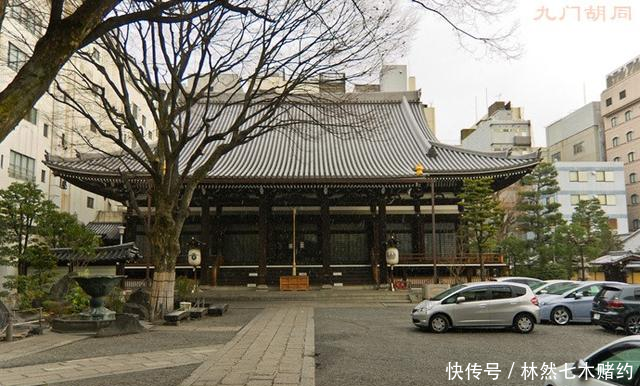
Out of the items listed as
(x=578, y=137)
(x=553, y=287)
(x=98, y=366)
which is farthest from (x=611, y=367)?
(x=578, y=137)

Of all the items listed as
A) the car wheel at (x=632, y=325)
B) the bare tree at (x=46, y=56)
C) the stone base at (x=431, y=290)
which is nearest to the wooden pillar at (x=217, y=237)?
the stone base at (x=431, y=290)

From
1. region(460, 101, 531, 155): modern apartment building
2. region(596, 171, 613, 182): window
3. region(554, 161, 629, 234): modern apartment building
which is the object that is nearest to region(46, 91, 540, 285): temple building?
region(554, 161, 629, 234): modern apartment building

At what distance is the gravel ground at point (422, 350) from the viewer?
7582 millimetres

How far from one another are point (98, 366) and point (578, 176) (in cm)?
5307

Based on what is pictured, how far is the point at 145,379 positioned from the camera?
7.27 m

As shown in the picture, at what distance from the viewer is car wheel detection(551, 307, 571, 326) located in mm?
15230

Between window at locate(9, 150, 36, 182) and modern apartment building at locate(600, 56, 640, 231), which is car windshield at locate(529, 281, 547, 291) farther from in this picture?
modern apartment building at locate(600, 56, 640, 231)

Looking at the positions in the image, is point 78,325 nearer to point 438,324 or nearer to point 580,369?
point 438,324

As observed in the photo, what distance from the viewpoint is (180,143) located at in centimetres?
1437

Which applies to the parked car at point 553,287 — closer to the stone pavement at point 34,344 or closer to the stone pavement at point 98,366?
the stone pavement at point 98,366

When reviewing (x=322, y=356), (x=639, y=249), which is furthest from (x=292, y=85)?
(x=639, y=249)

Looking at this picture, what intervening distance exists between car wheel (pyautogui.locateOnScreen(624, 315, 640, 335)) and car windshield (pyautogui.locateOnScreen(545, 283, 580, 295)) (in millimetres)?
3467

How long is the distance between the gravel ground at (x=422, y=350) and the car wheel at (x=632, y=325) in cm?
40

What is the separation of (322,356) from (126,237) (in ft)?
62.1
